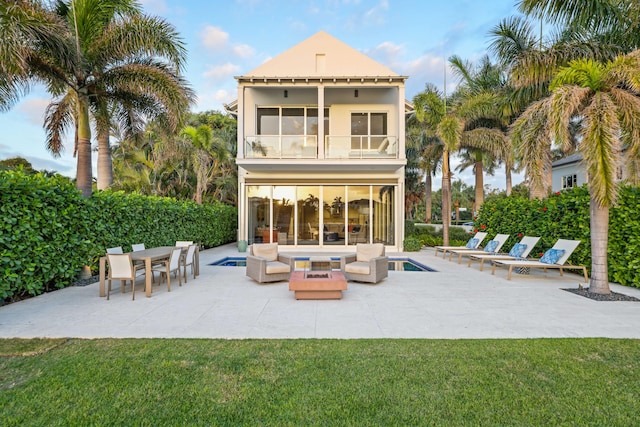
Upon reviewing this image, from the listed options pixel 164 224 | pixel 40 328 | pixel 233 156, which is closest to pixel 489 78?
pixel 233 156

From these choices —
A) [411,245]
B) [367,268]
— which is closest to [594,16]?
[411,245]

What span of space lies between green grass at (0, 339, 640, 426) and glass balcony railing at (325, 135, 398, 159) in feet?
35.1

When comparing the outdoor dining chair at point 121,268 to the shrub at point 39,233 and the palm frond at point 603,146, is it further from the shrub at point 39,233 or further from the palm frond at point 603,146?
the palm frond at point 603,146

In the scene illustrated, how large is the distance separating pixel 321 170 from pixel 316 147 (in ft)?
3.76

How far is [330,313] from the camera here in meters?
5.25

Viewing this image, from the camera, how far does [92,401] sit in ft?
8.73

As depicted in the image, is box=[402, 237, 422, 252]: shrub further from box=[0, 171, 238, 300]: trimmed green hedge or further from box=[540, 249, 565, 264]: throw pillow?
box=[0, 171, 238, 300]: trimmed green hedge

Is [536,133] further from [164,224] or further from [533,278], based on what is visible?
[164,224]

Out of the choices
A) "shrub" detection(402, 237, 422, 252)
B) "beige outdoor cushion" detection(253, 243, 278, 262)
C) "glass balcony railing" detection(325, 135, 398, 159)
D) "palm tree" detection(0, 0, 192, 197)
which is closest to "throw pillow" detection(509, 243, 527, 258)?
"shrub" detection(402, 237, 422, 252)

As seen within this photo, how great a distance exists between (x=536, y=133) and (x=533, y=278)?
12.3 feet

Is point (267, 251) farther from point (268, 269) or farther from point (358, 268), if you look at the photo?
point (358, 268)

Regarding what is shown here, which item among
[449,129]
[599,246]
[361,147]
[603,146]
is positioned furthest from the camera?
[361,147]

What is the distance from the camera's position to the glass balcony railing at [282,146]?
Answer: 45.1ft

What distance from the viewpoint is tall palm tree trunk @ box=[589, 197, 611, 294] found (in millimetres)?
6242
